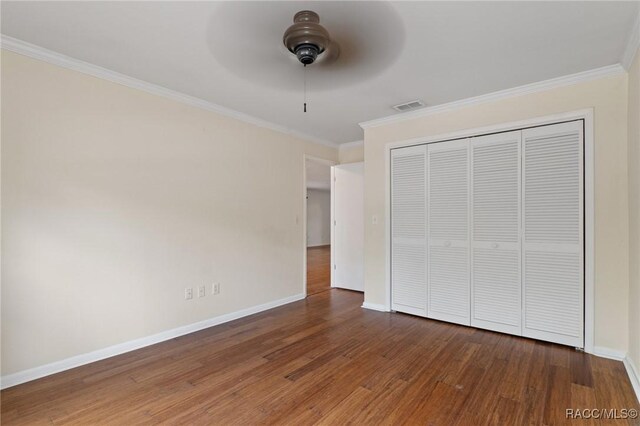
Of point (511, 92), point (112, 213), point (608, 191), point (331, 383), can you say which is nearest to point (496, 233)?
point (608, 191)

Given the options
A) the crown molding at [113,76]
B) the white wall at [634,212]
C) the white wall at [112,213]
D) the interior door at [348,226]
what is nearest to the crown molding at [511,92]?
the white wall at [634,212]

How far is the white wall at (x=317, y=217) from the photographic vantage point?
11.7 metres

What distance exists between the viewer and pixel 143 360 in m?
2.63

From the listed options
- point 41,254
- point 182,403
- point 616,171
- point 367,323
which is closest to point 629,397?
point 616,171

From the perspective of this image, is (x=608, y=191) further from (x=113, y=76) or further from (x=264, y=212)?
(x=113, y=76)

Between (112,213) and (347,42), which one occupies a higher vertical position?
(347,42)

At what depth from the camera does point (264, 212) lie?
13.4 ft

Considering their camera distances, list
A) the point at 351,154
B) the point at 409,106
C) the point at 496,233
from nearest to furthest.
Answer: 1. the point at 496,233
2. the point at 409,106
3. the point at 351,154

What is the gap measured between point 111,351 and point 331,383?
197 cm

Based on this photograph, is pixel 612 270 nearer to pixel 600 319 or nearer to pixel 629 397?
pixel 600 319

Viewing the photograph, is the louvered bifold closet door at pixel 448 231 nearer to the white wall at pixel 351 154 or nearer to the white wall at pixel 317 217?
the white wall at pixel 351 154

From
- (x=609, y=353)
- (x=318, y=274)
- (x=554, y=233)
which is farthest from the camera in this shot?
(x=318, y=274)

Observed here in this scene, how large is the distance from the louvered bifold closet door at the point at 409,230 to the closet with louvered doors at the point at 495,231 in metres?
0.01

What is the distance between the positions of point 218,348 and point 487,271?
2833 millimetres
